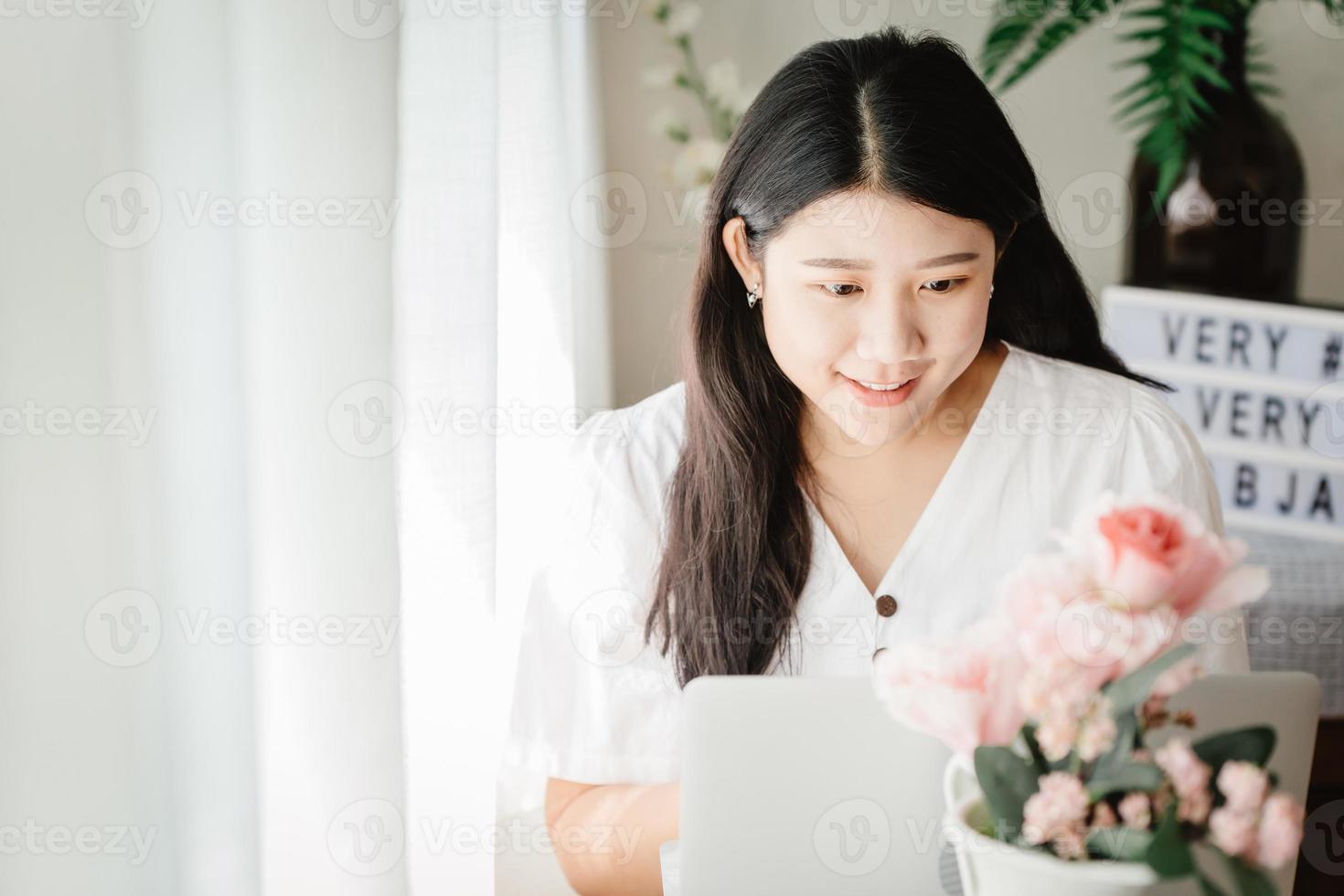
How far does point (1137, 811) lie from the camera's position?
592 mm

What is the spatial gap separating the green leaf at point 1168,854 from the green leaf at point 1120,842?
0.5 inches

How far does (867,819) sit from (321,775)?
0.40m

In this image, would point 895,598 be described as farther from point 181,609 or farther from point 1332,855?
point 1332,855

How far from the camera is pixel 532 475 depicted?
1669 millimetres

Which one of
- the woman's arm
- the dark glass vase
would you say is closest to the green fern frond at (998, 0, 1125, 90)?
the dark glass vase

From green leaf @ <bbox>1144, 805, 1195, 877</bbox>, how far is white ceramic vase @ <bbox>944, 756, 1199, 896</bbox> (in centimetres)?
1

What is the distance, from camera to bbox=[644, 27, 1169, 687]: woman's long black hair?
3.52 ft

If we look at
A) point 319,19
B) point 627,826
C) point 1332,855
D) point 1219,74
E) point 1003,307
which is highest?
point 1219,74

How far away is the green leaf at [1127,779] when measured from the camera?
0.60 metres

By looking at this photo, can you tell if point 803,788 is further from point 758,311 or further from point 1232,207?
point 1232,207

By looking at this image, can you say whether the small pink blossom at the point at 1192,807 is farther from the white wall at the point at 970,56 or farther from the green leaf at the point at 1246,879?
the white wall at the point at 970,56

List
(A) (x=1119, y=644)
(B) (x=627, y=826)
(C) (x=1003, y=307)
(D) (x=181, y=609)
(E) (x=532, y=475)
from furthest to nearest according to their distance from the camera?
(E) (x=532, y=475) < (C) (x=1003, y=307) < (B) (x=627, y=826) < (D) (x=181, y=609) < (A) (x=1119, y=644)

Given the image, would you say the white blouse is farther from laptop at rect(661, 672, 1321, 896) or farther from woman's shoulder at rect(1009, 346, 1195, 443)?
laptop at rect(661, 672, 1321, 896)

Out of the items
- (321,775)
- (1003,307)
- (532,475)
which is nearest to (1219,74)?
(1003,307)
